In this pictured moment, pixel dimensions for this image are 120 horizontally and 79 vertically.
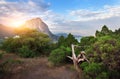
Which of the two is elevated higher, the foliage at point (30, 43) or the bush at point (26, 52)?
the foliage at point (30, 43)

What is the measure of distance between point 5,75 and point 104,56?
841 centimetres

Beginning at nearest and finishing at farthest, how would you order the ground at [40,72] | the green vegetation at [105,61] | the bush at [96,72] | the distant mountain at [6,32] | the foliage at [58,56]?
the bush at [96,72]
the green vegetation at [105,61]
the ground at [40,72]
the foliage at [58,56]
the distant mountain at [6,32]

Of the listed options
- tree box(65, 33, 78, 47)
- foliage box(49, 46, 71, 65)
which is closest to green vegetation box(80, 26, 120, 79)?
foliage box(49, 46, 71, 65)

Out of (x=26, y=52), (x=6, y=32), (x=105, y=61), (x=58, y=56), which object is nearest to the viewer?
(x=105, y=61)

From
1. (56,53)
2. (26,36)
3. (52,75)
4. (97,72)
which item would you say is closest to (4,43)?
(26,36)

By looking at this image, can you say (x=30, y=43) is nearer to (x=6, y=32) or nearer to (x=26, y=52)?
(x=26, y=52)

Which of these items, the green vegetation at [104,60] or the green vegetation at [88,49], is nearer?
the green vegetation at [104,60]

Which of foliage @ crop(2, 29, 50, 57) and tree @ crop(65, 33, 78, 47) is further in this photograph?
foliage @ crop(2, 29, 50, 57)

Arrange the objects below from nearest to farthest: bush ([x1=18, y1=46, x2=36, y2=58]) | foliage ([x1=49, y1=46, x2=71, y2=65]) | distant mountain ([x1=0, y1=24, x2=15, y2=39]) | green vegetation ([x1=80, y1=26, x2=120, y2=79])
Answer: green vegetation ([x1=80, y1=26, x2=120, y2=79]), foliage ([x1=49, y1=46, x2=71, y2=65]), bush ([x1=18, y1=46, x2=36, y2=58]), distant mountain ([x1=0, y1=24, x2=15, y2=39])

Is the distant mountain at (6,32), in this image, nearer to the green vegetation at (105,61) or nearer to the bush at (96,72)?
the green vegetation at (105,61)

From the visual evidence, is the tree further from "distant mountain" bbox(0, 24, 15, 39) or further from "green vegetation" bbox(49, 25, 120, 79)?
"distant mountain" bbox(0, 24, 15, 39)

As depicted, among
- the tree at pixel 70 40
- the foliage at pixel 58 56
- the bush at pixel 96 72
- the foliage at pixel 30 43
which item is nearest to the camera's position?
the bush at pixel 96 72

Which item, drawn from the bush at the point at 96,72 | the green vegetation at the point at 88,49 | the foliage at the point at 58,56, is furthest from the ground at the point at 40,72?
the bush at the point at 96,72

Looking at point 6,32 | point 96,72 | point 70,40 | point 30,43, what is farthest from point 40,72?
point 6,32
